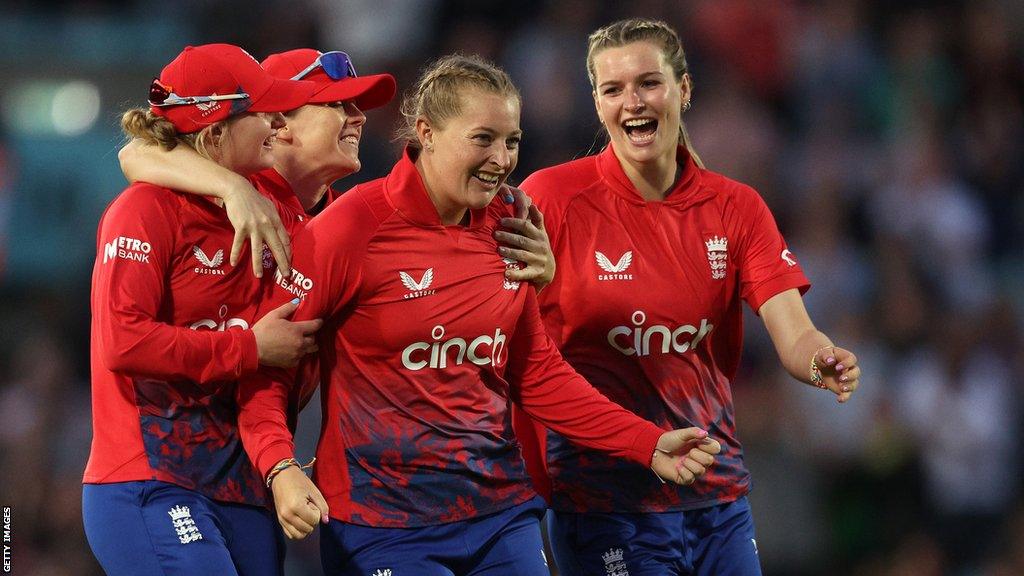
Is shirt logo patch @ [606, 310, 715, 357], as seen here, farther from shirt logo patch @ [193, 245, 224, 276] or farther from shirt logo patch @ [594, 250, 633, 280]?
shirt logo patch @ [193, 245, 224, 276]

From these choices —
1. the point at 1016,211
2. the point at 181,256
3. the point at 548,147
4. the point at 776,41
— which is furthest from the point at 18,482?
the point at 1016,211

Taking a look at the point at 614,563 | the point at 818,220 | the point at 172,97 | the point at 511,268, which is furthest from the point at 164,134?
the point at 818,220

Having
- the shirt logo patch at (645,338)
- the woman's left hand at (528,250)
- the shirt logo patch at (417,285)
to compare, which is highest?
the woman's left hand at (528,250)

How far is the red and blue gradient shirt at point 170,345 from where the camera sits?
138 inches

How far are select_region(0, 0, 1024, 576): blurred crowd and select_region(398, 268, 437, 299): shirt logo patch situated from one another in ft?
10.9

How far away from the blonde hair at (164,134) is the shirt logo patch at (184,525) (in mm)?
926

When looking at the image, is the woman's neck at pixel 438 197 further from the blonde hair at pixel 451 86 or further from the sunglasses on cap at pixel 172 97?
the sunglasses on cap at pixel 172 97

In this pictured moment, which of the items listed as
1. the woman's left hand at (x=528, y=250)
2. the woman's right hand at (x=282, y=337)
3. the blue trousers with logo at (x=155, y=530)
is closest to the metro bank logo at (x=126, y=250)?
the woman's right hand at (x=282, y=337)

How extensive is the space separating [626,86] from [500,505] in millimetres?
1305

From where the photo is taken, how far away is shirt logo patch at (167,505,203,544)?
3555 mm

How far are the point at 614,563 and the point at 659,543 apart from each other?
0.46ft

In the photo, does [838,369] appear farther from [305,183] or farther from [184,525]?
[184,525]

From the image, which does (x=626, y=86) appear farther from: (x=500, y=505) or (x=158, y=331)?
(x=158, y=331)

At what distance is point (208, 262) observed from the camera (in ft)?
12.2
